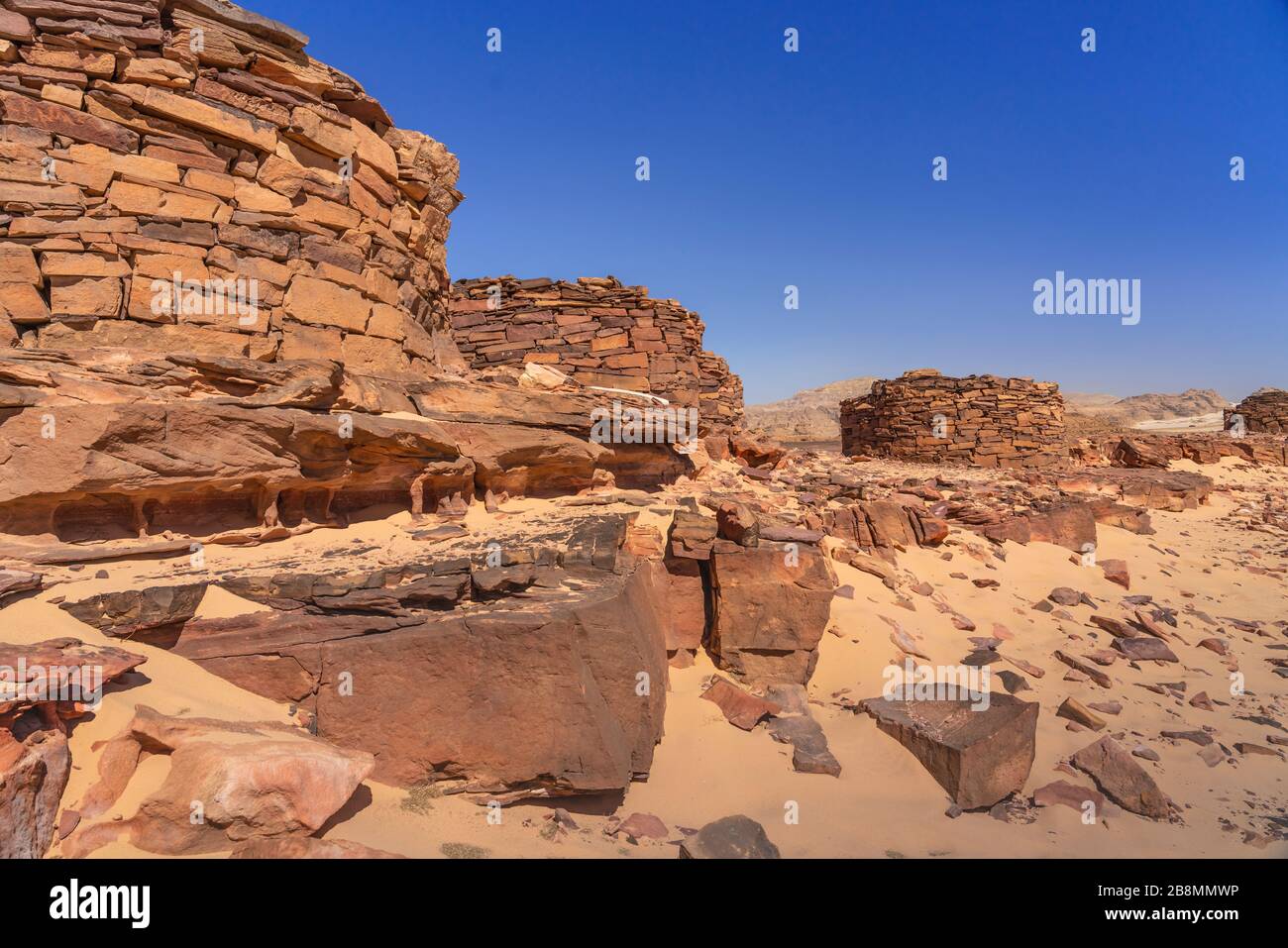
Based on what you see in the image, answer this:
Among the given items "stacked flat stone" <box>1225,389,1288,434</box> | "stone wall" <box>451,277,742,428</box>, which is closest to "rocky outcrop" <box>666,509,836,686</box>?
"stone wall" <box>451,277,742,428</box>

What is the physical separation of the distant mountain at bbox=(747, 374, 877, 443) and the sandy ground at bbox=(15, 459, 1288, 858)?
9.30 metres

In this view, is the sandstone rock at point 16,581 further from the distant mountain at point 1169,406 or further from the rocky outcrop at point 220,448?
the distant mountain at point 1169,406

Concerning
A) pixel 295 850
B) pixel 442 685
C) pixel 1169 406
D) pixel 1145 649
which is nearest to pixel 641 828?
pixel 442 685

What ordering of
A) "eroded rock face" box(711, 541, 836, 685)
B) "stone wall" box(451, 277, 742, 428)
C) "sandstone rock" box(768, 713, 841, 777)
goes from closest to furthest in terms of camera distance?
"sandstone rock" box(768, 713, 841, 777)
"eroded rock face" box(711, 541, 836, 685)
"stone wall" box(451, 277, 742, 428)

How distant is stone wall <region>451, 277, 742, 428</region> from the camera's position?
1145 centimetres

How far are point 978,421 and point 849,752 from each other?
1267cm

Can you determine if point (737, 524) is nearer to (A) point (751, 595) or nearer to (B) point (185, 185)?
(A) point (751, 595)

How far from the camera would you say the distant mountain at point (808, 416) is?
33.0m

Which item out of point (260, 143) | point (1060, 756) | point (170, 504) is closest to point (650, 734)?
point (1060, 756)

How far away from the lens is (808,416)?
139 feet

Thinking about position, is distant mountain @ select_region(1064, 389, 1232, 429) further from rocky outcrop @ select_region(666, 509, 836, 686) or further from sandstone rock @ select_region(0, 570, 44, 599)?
sandstone rock @ select_region(0, 570, 44, 599)

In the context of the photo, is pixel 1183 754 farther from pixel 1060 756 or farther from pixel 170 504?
pixel 170 504

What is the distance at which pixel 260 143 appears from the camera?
16.4 feet
